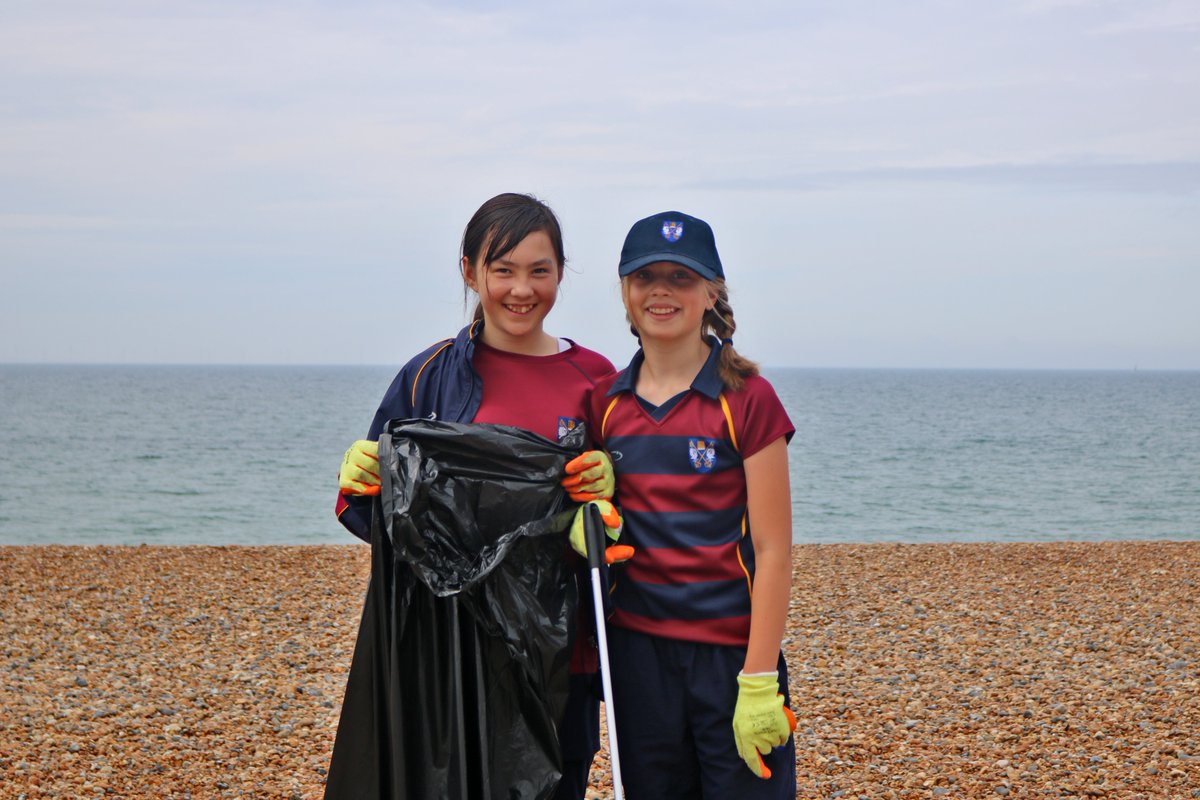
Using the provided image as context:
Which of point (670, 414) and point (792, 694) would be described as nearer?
point (670, 414)

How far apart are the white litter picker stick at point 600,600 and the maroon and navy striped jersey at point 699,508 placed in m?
0.14

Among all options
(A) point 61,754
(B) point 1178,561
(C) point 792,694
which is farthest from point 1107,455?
(A) point 61,754

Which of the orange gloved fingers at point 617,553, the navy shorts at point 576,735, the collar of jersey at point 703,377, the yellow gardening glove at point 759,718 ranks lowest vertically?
the navy shorts at point 576,735

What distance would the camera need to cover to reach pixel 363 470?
2.86 meters

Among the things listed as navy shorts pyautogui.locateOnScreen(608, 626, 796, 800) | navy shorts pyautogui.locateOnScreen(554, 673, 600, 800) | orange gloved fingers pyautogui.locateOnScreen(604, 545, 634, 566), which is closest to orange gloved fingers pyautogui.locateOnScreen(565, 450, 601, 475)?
orange gloved fingers pyautogui.locateOnScreen(604, 545, 634, 566)

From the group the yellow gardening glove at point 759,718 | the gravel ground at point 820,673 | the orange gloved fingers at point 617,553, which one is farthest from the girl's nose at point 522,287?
the gravel ground at point 820,673

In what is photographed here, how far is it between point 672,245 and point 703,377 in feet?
1.14

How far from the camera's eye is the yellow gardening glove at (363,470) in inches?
112

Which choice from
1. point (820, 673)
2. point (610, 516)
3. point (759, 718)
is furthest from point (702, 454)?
point (820, 673)

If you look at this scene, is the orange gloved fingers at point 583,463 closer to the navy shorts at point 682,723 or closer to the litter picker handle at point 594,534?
the litter picker handle at point 594,534

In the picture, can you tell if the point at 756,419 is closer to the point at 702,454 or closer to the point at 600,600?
the point at 702,454

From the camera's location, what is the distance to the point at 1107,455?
38000 mm

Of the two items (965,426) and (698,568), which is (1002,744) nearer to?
(698,568)

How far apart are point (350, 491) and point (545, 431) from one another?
0.54 metres
